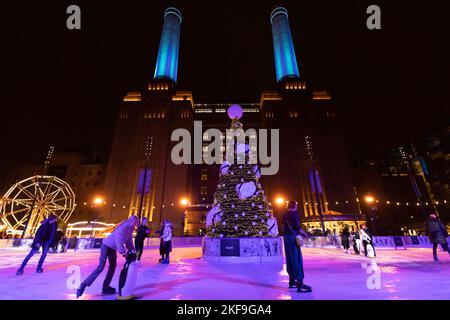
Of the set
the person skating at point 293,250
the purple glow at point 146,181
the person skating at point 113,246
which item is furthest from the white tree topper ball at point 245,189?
the purple glow at point 146,181

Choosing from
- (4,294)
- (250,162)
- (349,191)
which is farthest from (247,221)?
(349,191)

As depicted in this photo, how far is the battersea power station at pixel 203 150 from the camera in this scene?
46.1 metres

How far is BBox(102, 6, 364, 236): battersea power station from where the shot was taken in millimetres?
46062

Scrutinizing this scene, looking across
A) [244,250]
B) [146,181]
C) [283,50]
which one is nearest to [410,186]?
[283,50]

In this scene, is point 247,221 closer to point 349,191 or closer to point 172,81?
point 349,191

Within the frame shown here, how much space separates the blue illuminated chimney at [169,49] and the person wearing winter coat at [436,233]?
60976mm

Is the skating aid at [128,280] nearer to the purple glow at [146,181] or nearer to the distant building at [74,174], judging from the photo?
the purple glow at [146,181]

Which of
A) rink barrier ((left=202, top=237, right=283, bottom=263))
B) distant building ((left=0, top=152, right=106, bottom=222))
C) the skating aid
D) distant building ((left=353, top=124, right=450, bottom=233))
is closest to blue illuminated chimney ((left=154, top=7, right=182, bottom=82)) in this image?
distant building ((left=0, top=152, right=106, bottom=222))

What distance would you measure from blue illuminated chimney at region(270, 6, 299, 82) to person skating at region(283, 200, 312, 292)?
199ft

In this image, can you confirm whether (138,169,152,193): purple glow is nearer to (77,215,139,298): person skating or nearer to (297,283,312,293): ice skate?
(77,215,139,298): person skating

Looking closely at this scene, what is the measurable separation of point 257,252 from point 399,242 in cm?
1681

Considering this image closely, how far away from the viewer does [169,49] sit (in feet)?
215

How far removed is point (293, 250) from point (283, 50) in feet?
227
